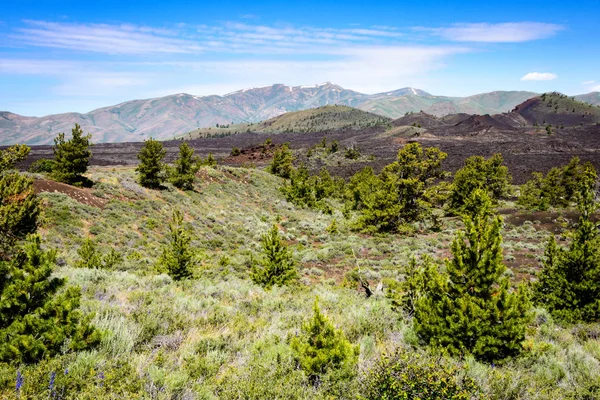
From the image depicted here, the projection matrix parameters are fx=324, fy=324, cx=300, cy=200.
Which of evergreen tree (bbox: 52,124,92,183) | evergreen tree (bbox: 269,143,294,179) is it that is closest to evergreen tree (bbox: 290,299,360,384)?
evergreen tree (bbox: 52,124,92,183)

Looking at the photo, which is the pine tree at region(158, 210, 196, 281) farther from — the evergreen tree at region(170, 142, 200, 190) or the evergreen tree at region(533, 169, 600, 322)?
the evergreen tree at region(170, 142, 200, 190)

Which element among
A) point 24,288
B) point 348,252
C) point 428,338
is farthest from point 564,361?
point 348,252

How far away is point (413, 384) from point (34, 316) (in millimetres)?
5151

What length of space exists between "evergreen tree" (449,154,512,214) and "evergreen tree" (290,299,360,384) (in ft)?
93.0

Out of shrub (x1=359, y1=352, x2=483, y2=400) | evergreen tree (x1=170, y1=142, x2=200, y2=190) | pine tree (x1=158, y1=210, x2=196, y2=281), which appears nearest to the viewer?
shrub (x1=359, y1=352, x2=483, y2=400)

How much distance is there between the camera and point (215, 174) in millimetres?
44812

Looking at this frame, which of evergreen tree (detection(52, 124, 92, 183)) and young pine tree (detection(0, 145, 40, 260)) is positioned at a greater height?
evergreen tree (detection(52, 124, 92, 183))

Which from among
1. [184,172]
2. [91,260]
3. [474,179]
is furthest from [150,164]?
[474,179]

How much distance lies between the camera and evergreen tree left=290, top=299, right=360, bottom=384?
15.6 ft

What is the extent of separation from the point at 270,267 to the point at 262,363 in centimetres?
826

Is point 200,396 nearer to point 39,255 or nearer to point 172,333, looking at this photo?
point 172,333

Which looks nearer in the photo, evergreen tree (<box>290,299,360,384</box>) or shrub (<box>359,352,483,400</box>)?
shrub (<box>359,352,483,400</box>)

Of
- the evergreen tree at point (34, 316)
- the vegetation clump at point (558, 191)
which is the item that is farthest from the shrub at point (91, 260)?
the vegetation clump at point (558, 191)

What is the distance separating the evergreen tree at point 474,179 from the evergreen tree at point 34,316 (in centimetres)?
3071
